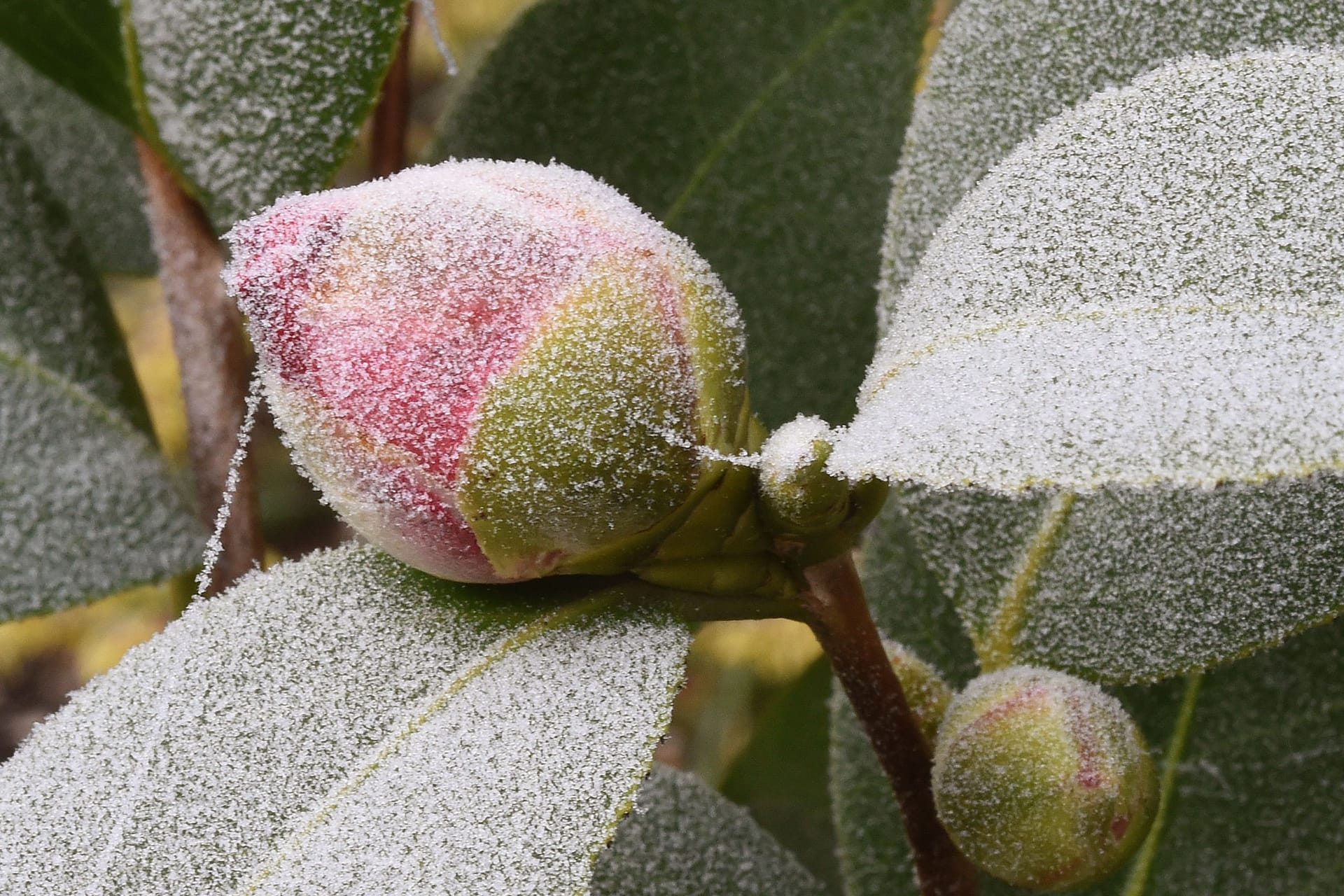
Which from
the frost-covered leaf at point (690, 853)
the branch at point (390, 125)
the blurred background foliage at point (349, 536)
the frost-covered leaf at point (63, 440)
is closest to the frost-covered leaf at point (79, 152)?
the blurred background foliage at point (349, 536)

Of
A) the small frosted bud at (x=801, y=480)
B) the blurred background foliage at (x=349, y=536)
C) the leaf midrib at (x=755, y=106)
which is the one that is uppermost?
the small frosted bud at (x=801, y=480)

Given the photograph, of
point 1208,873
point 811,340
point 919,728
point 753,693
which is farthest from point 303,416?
point 753,693

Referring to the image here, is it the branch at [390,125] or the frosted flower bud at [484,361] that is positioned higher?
the frosted flower bud at [484,361]

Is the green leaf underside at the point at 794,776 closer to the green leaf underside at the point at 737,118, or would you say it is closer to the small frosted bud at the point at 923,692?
the green leaf underside at the point at 737,118

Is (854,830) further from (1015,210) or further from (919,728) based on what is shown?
(1015,210)

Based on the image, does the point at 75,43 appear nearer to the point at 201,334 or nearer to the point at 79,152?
the point at 201,334

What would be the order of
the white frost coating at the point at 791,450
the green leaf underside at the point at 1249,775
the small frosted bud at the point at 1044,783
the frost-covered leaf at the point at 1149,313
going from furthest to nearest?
the green leaf underside at the point at 1249,775, the small frosted bud at the point at 1044,783, the white frost coating at the point at 791,450, the frost-covered leaf at the point at 1149,313
